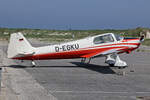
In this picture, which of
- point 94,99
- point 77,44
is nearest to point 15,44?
point 77,44

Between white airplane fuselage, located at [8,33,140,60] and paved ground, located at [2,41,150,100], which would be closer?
paved ground, located at [2,41,150,100]

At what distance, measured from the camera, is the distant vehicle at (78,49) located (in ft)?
54.0

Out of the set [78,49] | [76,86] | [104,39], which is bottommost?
[76,86]

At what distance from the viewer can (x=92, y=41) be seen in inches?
704

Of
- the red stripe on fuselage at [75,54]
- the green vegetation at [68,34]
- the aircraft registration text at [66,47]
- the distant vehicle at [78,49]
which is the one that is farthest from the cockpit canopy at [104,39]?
the green vegetation at [68,34]

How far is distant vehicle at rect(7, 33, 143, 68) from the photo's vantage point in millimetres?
16469

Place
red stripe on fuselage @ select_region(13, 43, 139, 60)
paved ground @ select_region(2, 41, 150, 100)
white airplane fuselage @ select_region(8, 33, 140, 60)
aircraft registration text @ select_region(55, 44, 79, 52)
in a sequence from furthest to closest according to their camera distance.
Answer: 1. aircraft registration text @ select_region(55, 44, 79, 52)
2. red stripe on fuselage @ select_region(13, 43, 139, 60)
3. white airplane fuselage @ select_region(8, 33, 140, 60)
4. paved ground @ select_region(2, 41, 150, 100)

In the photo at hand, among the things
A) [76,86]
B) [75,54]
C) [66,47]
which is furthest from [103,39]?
[76,86]

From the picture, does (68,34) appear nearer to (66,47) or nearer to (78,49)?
(78,49)

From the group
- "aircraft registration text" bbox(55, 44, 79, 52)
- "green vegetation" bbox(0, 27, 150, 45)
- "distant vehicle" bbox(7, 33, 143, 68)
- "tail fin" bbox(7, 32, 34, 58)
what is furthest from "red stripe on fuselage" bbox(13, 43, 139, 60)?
"green vegetation" bbox(0, 27, 150, 45)

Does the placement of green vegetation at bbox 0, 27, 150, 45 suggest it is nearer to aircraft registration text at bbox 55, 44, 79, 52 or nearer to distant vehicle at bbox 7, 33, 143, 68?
distant vehicle at bbox 7, 33, 143, 68

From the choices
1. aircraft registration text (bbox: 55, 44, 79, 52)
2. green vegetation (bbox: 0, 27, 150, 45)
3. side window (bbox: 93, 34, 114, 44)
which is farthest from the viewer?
green vegetation (bbox: 0, 27, 150, 45)

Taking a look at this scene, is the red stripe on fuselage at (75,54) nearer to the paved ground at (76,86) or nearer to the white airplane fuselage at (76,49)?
the white airplane fuselage at (76,49)

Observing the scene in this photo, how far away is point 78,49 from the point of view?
17.5 m
